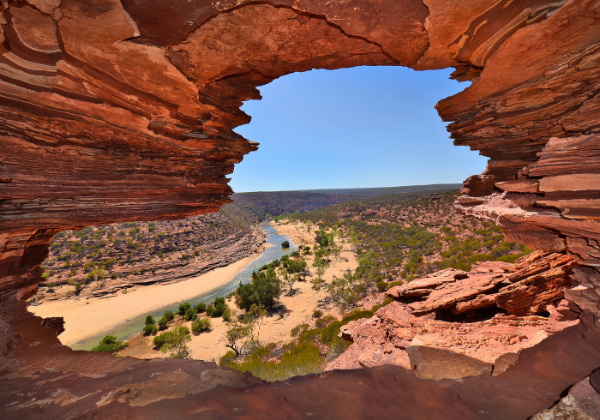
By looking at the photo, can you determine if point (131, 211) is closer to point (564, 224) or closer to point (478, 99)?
point (478, 99)

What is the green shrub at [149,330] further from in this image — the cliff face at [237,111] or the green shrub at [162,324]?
the cliff face at [237,111]

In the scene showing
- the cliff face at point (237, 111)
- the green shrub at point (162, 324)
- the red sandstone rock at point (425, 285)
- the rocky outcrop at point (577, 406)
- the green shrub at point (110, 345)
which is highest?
the cliff face at point (237, 111)

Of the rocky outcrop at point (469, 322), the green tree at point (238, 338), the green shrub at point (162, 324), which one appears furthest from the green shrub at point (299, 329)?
the green shrub at point (162, 324)

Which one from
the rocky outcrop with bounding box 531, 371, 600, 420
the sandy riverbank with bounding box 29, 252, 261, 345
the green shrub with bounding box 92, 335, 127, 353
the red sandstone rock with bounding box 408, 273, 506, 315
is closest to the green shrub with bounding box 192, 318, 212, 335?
the green shrub with bounding box 92, 335, 127, 353

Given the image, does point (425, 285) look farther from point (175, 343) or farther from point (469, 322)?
point (175, 343)

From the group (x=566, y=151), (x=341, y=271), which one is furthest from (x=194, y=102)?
(x=341, y=271)

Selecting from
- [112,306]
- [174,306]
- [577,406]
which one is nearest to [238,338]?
[174,306]
